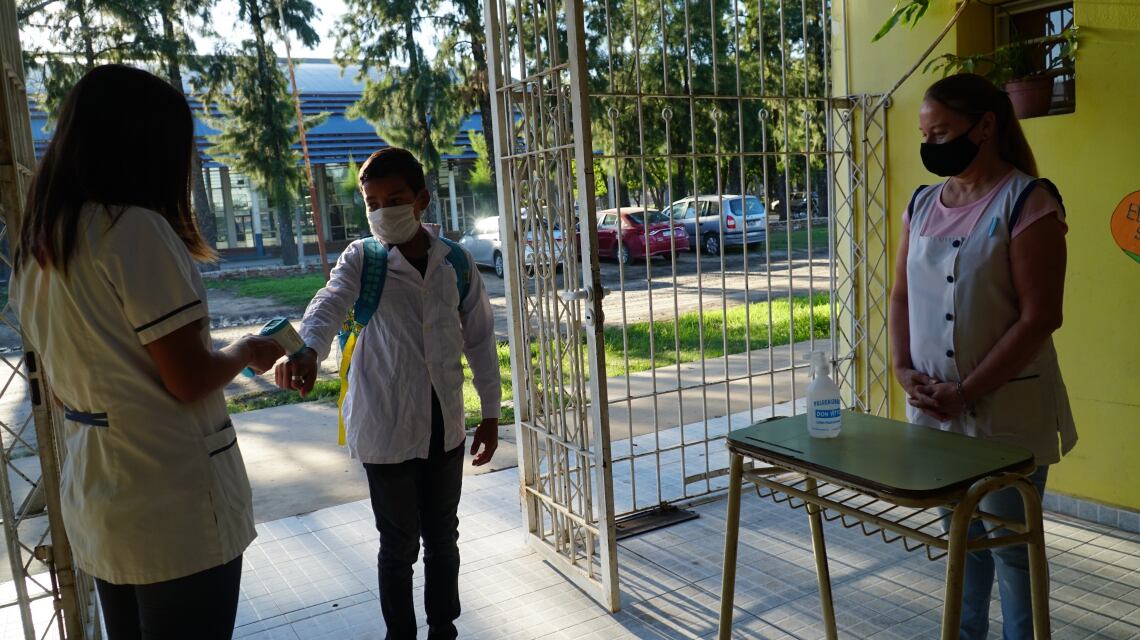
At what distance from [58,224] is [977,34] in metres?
4.10

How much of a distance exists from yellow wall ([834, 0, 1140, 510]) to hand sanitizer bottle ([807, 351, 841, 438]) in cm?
228

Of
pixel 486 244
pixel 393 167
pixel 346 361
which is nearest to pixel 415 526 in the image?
pixel 346 361

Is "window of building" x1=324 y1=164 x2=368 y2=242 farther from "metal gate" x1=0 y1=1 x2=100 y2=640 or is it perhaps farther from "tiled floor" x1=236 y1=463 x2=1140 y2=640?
"metal gate" x1=0 y1=1 x2=100 y2=640

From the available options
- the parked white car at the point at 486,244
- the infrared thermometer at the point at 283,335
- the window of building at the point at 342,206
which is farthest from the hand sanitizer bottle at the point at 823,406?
the window of building at the point at 342,206

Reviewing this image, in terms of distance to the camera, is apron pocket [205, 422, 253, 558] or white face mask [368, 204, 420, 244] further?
white face mask [368, 204, 420, 244]

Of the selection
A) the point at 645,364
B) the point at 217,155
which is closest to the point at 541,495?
the point at 645,364

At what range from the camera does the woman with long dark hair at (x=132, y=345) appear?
158cm

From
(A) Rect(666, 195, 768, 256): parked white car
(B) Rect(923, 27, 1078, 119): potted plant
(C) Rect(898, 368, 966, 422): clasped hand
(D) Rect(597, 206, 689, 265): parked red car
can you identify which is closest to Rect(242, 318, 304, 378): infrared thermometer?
(C) Rect(898, 368, 966, 422): clasped hand

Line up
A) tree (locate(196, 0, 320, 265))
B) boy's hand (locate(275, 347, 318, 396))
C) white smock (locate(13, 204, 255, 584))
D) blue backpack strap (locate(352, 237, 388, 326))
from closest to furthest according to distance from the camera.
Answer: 1. white smock (locate(13, 204, 255, 584))
2. boy's hand (locate(275, 347, 318, 396))
3. blue backpack strap (locate(352, 237, 388, 326))
4. tree (locate(196, 0, 320, 265))

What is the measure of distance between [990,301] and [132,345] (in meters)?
2.12

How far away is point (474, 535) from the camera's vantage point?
4121 millimetres

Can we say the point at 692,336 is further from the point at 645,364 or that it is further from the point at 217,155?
the point at 217,155

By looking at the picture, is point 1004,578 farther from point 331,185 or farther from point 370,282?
point 331,185

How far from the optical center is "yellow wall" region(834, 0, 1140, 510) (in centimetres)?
356
